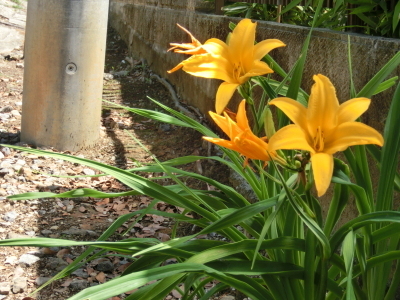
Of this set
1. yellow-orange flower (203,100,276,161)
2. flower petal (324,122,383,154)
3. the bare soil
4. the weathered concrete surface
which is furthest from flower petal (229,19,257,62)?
the weathered concrete surface

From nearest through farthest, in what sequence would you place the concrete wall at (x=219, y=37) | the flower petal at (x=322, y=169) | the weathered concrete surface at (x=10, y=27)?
the flower petal at (x=322, y=169) < the concrete wall at (x=219, y=37) < the weathered concrete surface at (x=10, y=27)

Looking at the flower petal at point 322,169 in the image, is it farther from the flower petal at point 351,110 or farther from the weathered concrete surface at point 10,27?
the weathered concrete surface at point 10,27

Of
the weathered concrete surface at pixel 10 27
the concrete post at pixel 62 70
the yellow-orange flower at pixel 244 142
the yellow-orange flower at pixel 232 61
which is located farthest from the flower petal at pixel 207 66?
the weathered concrete surface at pixel 10 27

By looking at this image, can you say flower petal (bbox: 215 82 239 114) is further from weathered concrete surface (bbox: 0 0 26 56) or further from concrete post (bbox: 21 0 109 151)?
weathered concrete surface (bbox: 0 0 26 56)

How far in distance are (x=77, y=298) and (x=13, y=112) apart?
3.94 m

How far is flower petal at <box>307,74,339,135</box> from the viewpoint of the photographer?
3.68ft

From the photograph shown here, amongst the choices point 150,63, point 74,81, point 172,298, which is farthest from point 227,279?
point 150,63

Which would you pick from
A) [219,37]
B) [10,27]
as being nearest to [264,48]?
[219,37]

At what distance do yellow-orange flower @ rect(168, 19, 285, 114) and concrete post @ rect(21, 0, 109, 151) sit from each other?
272 centimetres

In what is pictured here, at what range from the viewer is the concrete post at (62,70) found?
394 centimetres

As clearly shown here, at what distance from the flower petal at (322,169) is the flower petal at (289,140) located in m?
0.02

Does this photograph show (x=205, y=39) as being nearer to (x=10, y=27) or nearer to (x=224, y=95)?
(x=224, y=95)

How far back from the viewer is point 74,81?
159 inches

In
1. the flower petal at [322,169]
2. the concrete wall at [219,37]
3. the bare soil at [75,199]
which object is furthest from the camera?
the bare soil at [75,199]
